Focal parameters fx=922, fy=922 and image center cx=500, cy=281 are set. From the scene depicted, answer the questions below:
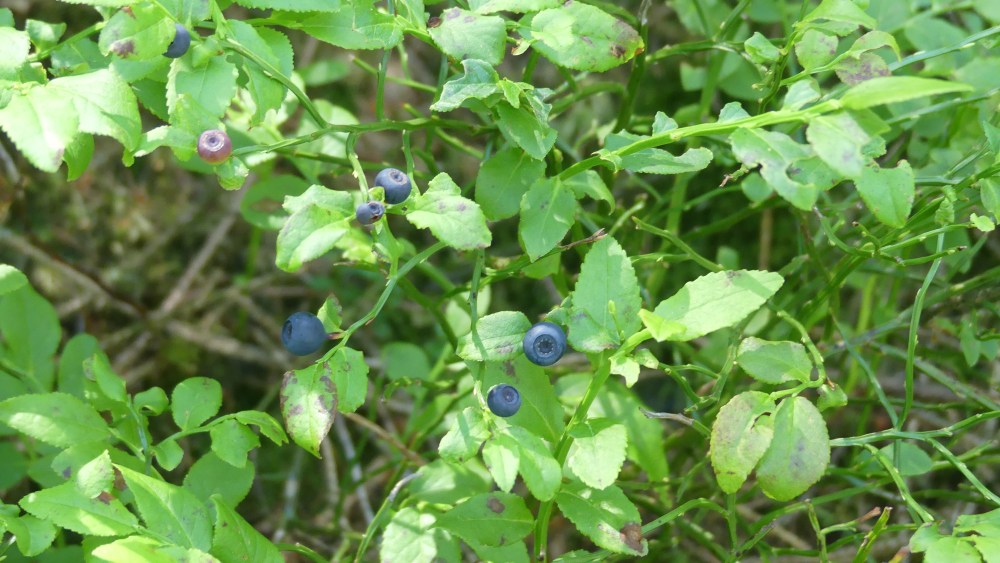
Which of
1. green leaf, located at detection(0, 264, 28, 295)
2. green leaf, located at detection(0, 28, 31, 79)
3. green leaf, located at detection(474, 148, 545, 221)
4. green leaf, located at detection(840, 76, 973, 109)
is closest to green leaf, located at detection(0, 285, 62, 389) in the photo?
green leaf, located at detection(0, 264, 28, 295)

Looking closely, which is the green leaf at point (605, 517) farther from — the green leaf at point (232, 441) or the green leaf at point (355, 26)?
the green leaf at point (355, 26)

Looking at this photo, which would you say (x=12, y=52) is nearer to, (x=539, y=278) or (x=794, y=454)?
(x=539, y=278)

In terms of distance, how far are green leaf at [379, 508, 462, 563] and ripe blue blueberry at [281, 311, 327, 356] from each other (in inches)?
12.5

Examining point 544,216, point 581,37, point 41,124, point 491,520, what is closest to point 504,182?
point 544,216

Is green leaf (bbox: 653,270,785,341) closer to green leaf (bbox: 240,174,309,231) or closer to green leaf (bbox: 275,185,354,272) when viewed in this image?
green leaf (bbox: 275,185,354,272)

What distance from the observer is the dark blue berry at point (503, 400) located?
1014 mm

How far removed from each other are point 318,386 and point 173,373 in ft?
4.17

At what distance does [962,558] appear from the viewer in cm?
94

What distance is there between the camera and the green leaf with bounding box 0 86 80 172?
0.89 metres

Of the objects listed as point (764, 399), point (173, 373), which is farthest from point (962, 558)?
point (173, 373)

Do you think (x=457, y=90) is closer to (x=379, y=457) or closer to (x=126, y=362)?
(x=379, y=457)

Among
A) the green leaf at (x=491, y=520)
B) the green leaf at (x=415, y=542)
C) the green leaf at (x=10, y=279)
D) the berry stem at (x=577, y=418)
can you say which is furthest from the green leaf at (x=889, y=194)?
the green leaf at (x=10, y=279)

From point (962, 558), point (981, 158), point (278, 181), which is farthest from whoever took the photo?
point (278, 181)

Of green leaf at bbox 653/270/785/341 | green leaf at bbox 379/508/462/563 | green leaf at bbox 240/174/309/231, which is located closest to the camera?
green leaf at bbox 653/270/785/341
